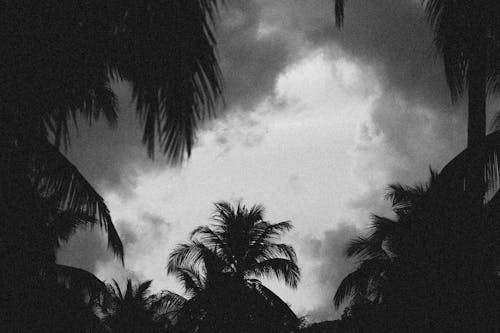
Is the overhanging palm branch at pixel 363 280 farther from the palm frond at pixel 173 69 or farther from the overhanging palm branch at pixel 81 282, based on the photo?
the palm frond at pixel 173 69

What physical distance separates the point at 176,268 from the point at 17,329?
14091 millimetres

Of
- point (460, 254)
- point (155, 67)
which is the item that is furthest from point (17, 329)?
point (460, 254)

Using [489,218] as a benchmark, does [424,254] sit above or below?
above

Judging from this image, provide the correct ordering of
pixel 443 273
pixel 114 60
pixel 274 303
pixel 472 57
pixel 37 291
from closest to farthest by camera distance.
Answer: pixel 114 60 < pixel 37 291 < pixel 472 57 < pixel 443 273 < pixel 274 303

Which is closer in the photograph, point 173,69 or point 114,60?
→ point 173,69

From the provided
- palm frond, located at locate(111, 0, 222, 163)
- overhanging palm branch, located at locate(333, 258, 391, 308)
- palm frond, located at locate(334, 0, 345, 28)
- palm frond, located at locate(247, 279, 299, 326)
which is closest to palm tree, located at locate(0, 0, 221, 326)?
palm frond, located at locate(111, 0, 222, 163)

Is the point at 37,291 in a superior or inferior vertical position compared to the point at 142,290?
inferior

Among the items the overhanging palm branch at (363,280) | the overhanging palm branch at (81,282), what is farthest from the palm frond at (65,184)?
the overhanging palm branch at (363,280)

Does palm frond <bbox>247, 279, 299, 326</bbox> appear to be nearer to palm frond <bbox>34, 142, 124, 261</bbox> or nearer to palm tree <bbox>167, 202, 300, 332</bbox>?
palm tree <bbox>167, 202, 300, 332</bbox>

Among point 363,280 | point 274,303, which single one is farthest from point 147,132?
point 274,303

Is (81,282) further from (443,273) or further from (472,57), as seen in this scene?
(472,57)

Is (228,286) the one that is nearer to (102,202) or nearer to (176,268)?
(176,268)

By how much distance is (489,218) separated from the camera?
612 centimetres

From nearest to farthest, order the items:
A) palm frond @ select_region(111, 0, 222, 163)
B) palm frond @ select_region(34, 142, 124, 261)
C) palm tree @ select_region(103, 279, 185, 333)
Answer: palm frond @ select_region(111, 0, 222, 163) < palm frond @ select_region(34, 142, 124, 261) < palm tree @ select_region(103, 279, 185, 333)
